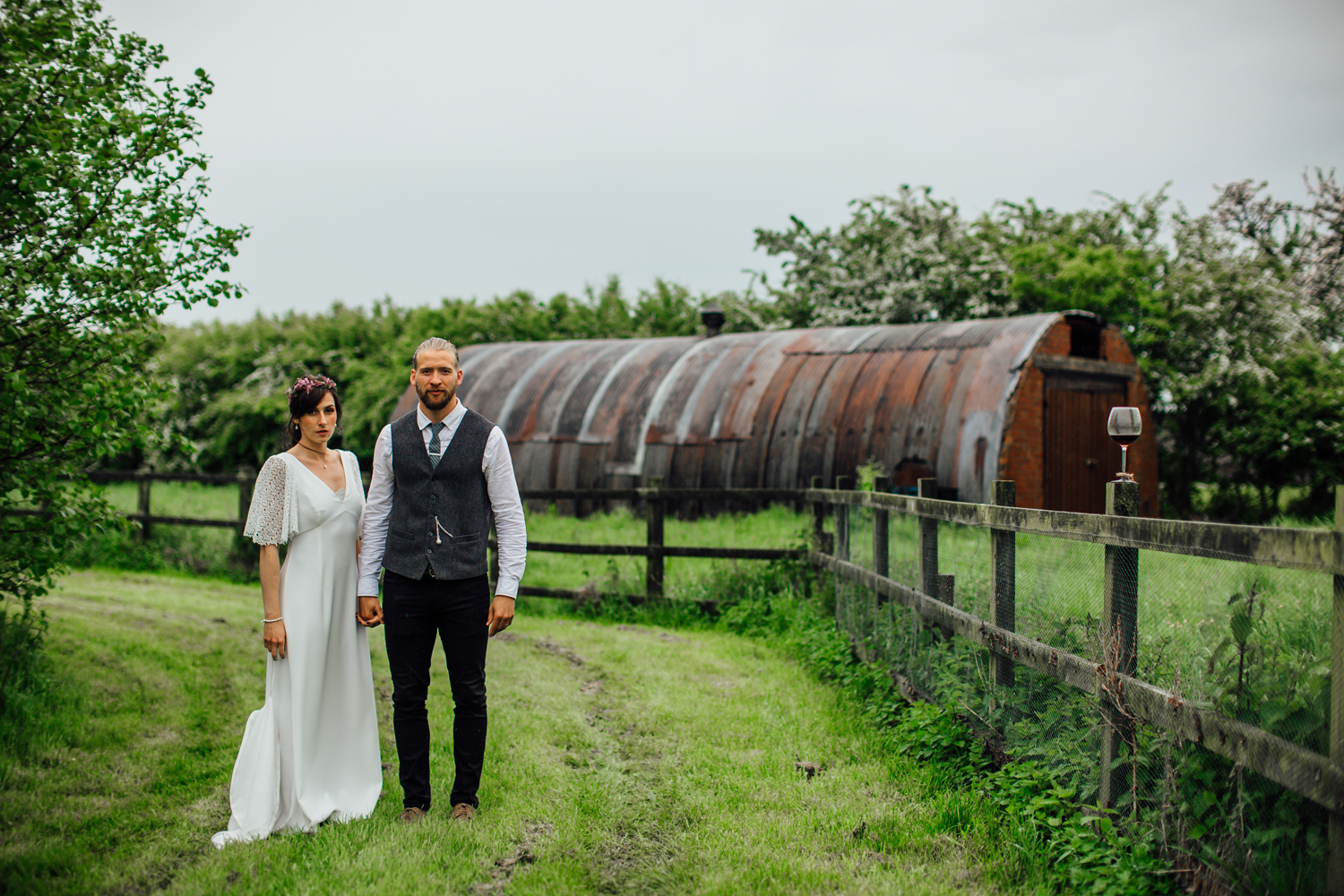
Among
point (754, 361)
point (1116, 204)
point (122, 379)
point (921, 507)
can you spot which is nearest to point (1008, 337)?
point (754, 361)

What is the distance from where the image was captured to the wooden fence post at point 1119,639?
9.69ft

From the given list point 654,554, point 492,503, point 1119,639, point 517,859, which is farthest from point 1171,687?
point 654,554

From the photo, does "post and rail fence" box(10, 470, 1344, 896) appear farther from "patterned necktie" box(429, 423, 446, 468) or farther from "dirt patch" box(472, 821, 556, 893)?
"patterned necktie" box(429, 423, 446, 468)

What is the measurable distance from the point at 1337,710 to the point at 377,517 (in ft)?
10.8

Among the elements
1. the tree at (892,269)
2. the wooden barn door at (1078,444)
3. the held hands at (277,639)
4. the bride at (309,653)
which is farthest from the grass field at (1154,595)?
the tree at (892,269)

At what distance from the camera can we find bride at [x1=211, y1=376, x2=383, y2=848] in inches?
145

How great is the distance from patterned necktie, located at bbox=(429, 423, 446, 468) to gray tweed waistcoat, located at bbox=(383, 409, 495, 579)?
0.02 meters

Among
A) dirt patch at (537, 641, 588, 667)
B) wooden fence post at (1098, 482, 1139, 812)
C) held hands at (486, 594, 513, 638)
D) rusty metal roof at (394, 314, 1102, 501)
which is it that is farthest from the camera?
rusty metal roof at (394, 314, 1102, 501)

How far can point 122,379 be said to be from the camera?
4.79 metres

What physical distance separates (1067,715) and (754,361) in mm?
10964

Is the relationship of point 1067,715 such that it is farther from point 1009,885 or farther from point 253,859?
point 253,859

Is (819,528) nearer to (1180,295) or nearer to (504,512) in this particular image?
(504,512)

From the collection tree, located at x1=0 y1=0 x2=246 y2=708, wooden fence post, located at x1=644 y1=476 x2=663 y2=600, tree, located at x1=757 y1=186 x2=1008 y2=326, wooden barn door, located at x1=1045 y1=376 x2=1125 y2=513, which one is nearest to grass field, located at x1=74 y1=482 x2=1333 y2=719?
wooden fence post, located at x1=644 y1=476 x2=663 y2=600

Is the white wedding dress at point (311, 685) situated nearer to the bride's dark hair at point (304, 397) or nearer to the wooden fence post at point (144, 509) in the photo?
the bride's dark hair at point (304, 397)
